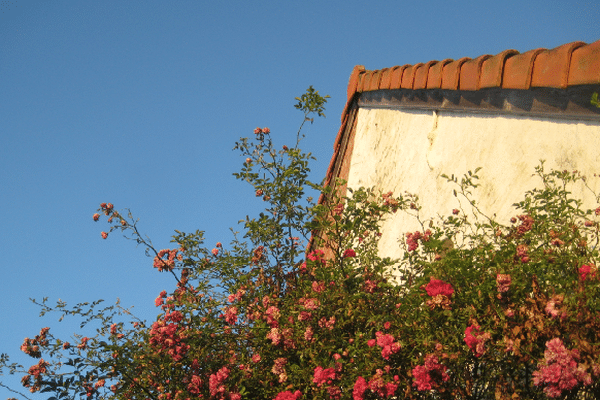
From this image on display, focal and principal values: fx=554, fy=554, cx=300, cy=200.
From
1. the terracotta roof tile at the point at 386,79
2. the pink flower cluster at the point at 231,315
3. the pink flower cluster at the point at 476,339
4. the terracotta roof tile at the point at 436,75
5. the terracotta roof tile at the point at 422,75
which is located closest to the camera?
the pink flower cluster at the point at 476,339

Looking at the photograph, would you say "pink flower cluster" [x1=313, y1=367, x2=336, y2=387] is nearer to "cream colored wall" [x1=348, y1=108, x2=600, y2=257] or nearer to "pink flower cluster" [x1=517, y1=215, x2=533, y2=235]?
"pink flower cluster" [x1=517, y1=215, x2=533, y2=235]

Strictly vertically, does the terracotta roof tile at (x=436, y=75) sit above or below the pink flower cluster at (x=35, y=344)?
above

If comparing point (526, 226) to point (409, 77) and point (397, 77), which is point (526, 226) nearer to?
point (409, 77)

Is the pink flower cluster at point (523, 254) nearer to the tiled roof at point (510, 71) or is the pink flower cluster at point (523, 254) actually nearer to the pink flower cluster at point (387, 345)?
the pink flower cluster at point (387, 345)

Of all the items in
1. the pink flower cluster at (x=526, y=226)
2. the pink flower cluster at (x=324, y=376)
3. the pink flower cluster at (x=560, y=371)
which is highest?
the pink flower cluster at (x=526, y=226)

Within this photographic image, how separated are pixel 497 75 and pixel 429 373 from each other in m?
2.66

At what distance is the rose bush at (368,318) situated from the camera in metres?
3.03

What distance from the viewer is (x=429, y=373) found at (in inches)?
126

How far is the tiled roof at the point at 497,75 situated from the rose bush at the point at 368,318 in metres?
0.69

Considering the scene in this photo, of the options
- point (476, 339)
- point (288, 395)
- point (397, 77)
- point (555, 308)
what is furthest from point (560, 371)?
point (397, 77)

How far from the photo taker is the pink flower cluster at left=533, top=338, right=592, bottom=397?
2596 millimetres

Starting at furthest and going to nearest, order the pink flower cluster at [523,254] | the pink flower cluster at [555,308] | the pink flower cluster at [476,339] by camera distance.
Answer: the pink flower cluster at [523,254] < the pink flower cluster at [476,339] < the pink flower cluster at [555,308]

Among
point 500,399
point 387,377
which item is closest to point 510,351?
point 500,399

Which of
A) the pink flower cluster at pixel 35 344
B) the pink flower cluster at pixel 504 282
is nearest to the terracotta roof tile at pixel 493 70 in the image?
the pink flower cluster at pixel 504 282
